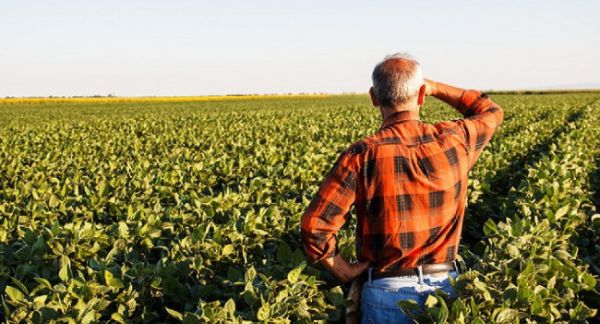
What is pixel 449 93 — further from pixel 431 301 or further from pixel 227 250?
pixel 227 250

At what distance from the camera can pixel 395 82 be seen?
8.24 feet

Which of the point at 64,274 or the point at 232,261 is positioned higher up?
the point at 64,274

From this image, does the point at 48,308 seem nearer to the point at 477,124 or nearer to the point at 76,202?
the point at 477,124

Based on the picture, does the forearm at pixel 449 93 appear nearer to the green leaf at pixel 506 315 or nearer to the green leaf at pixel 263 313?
the green leaf at pixel 506 315

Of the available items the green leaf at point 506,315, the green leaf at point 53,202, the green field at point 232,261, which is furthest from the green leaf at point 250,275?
the green leaf at point 53,202

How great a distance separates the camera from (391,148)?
256cm

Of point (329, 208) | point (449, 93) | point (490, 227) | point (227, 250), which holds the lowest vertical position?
point (227, 250)

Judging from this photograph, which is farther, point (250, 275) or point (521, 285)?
point (250, 275)

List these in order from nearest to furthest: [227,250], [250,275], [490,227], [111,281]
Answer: [250,275]
[111,281]
[227,250]
[490,227]

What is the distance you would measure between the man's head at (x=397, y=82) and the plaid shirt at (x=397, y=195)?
0.06m

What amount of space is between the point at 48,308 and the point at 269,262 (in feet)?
4.20

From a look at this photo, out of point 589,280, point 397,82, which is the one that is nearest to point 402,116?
point 397,82

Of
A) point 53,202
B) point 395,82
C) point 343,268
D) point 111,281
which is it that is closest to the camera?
point 395,82

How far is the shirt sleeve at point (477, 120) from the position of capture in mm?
2945
